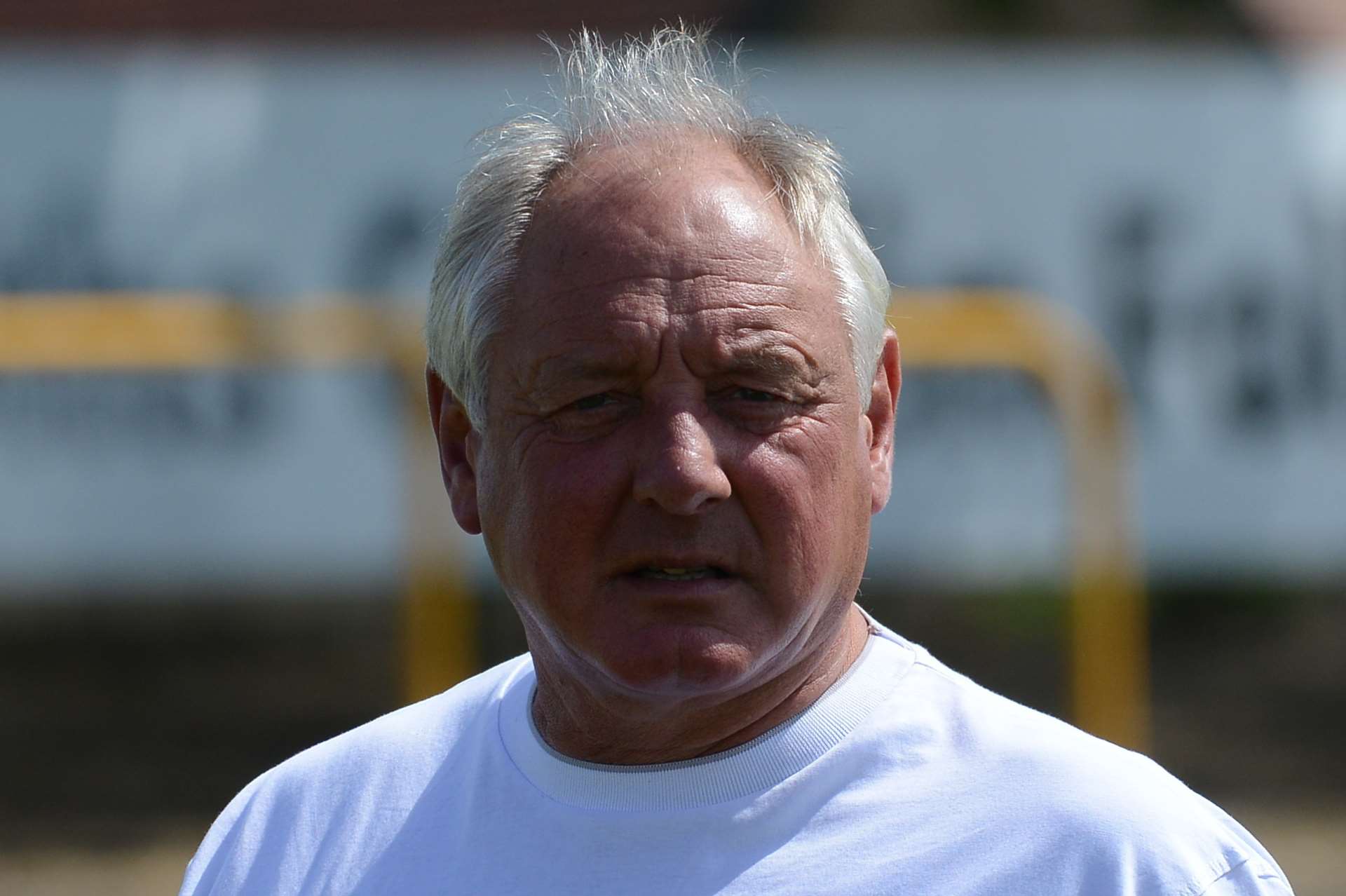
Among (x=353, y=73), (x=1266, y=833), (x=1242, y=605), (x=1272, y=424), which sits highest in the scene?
(x=353, y=73)

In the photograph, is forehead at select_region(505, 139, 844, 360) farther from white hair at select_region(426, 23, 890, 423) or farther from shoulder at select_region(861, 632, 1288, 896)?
shoulder at select_region(861, 632, 1288, 896)

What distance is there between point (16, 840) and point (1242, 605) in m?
4.46

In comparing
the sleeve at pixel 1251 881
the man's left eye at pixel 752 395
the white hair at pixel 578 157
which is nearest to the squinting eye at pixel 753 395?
the man's left eye at pixel 752 395

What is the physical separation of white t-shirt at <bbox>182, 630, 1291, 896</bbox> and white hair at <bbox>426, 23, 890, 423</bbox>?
0.32 meters

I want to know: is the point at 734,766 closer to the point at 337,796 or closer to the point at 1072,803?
the point at 1072,803

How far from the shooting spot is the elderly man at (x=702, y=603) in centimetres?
137

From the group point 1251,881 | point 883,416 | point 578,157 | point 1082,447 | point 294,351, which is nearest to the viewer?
point 1251,881

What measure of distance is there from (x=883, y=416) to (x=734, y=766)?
0.41m

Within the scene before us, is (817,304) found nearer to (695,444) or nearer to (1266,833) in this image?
(695,444)

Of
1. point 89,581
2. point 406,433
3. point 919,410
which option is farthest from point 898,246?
point 89,581

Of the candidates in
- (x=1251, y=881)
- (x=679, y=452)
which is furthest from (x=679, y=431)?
(x=1251, y=881)

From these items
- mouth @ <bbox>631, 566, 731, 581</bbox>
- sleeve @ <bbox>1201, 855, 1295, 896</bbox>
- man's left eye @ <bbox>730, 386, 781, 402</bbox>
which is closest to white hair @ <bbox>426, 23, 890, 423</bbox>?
man's left eye @ <bbox>730, 386, 781, 402</bbox>

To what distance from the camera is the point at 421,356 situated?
461cm

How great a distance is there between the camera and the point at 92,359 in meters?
4.48
